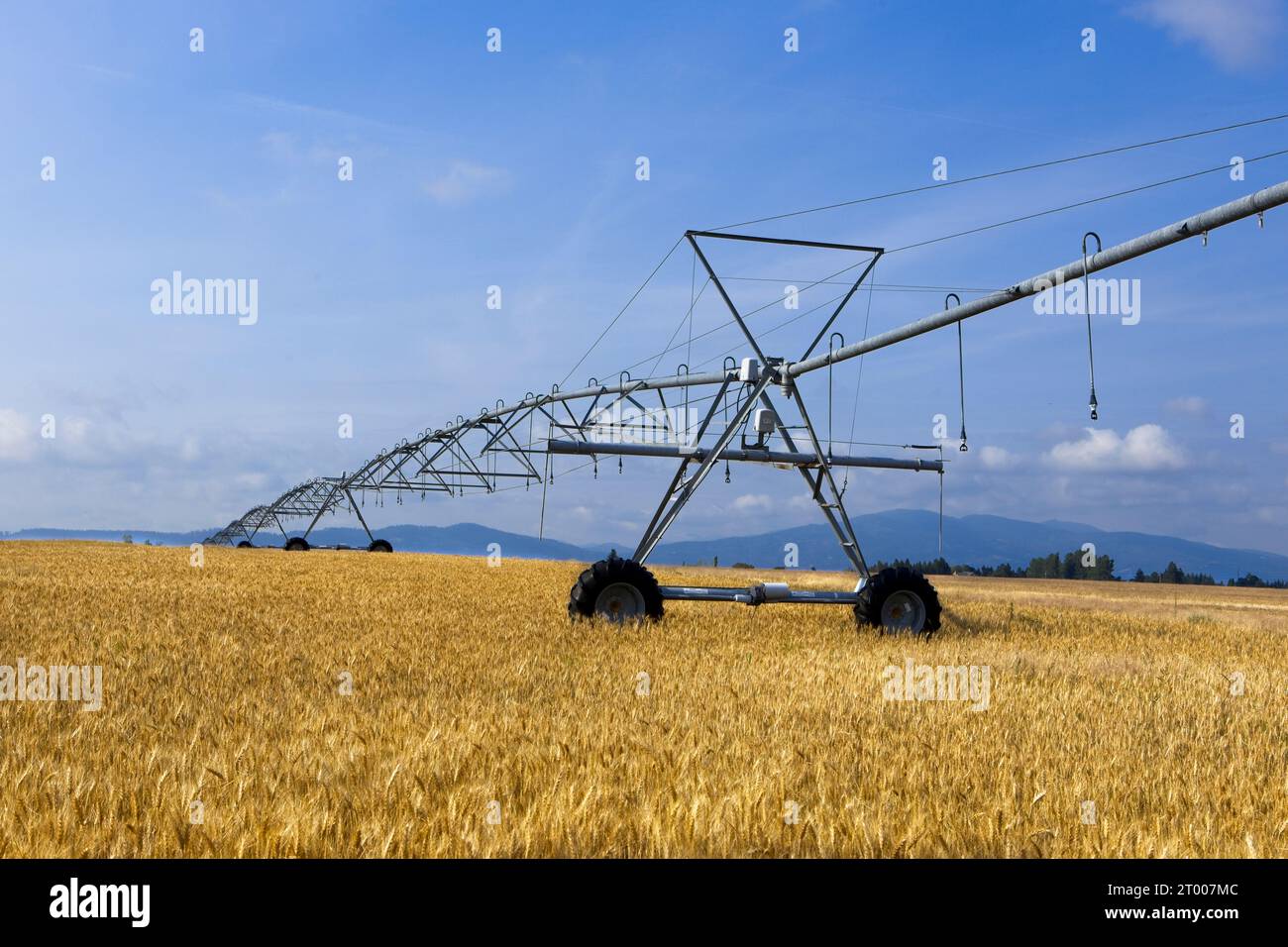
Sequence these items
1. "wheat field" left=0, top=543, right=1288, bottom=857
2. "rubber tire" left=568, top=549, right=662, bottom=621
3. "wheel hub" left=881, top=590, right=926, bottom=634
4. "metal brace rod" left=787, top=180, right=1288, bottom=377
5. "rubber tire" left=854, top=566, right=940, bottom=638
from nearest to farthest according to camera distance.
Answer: "wheat field" left=0, top=543, right=1288, bottom=857 → "metal brace rod" left=787, top=180, right=1288, bottom=377 → "rubber tire" left=568, top=549, right=662, bottom=621 → "rubber tire" left=854, top=566, right=940, bottom=638 → "wheel hub" left=881, top=590, right=926, bottom=634

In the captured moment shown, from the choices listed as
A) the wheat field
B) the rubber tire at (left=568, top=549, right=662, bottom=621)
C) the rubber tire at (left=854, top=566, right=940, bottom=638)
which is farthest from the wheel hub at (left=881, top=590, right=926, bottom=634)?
the rubber tire at (left=568, top=549, right=662, bottom=621)

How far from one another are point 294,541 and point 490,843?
5972cm

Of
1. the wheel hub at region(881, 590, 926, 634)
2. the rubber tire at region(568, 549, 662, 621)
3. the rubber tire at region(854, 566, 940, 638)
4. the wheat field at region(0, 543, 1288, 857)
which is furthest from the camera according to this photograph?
the wheel hub at region(881, 590, 926, 634)

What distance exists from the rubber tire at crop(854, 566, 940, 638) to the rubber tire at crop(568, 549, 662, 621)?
11.0ft

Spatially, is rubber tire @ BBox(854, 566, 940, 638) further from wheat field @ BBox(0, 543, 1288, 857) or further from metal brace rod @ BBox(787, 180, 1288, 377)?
metal brace rod @ BBox(787, 180, 1288, 377)

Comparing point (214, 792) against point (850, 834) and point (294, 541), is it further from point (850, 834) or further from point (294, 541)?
point (294, 541)

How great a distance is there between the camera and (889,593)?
14844 millimetres

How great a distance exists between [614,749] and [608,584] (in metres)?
7.94

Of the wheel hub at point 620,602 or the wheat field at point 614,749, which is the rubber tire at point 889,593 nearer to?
the wheat field at point 614,749

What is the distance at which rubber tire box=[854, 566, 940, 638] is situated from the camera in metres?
14.8

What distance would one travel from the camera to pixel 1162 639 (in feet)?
53.0

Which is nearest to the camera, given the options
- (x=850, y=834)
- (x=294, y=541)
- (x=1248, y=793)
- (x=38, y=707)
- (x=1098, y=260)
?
(x=850, y=834)

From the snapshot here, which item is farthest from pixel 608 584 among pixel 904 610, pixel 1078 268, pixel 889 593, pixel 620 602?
pixel 1078 268
